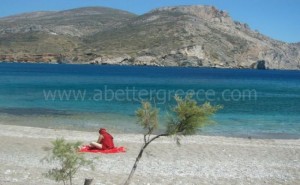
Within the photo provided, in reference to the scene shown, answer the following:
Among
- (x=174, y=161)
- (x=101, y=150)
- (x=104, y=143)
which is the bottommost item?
(x=174, y=161)

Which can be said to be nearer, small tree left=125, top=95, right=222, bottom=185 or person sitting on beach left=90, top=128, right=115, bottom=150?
small tree left=125, top=95, right=222, bottom=185

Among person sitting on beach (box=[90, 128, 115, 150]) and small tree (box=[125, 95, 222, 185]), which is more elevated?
small tree (box=[125, 95, 222, 185])

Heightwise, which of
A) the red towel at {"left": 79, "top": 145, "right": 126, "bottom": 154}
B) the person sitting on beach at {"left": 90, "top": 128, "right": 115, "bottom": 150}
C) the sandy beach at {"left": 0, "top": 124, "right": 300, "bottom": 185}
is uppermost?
the person sitting on beach at {"left": 90, "top": 128, "right": 115, "bottom": 150}

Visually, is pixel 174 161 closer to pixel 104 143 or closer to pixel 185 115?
pixel 104 143

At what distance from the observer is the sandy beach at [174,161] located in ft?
51.4

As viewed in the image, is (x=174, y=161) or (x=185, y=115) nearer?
(x=185, y=115)

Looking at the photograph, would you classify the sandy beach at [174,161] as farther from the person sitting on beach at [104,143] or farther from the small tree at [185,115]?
the small tree at [185,115]

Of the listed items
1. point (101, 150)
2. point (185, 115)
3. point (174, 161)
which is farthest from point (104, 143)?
point (185, 115)

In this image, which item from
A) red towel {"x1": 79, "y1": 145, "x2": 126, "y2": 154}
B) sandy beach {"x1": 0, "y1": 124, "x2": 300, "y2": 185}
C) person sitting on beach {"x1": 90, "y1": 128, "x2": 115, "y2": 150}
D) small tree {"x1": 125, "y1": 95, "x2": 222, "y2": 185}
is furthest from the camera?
person sitting on beach {"x1": 90, "y1": 128, "x2": 115, "y2": 150}

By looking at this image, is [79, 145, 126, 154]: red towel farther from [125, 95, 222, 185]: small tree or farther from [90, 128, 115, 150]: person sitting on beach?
[125, 95, 222, 185]: small tree

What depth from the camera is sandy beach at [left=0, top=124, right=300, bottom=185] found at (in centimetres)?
1566

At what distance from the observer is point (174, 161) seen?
1894 cm

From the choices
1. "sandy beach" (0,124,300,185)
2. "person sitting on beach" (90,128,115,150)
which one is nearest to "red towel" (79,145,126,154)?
"person sitting on beach" (90,128,115,150)

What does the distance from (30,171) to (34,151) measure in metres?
4.46
